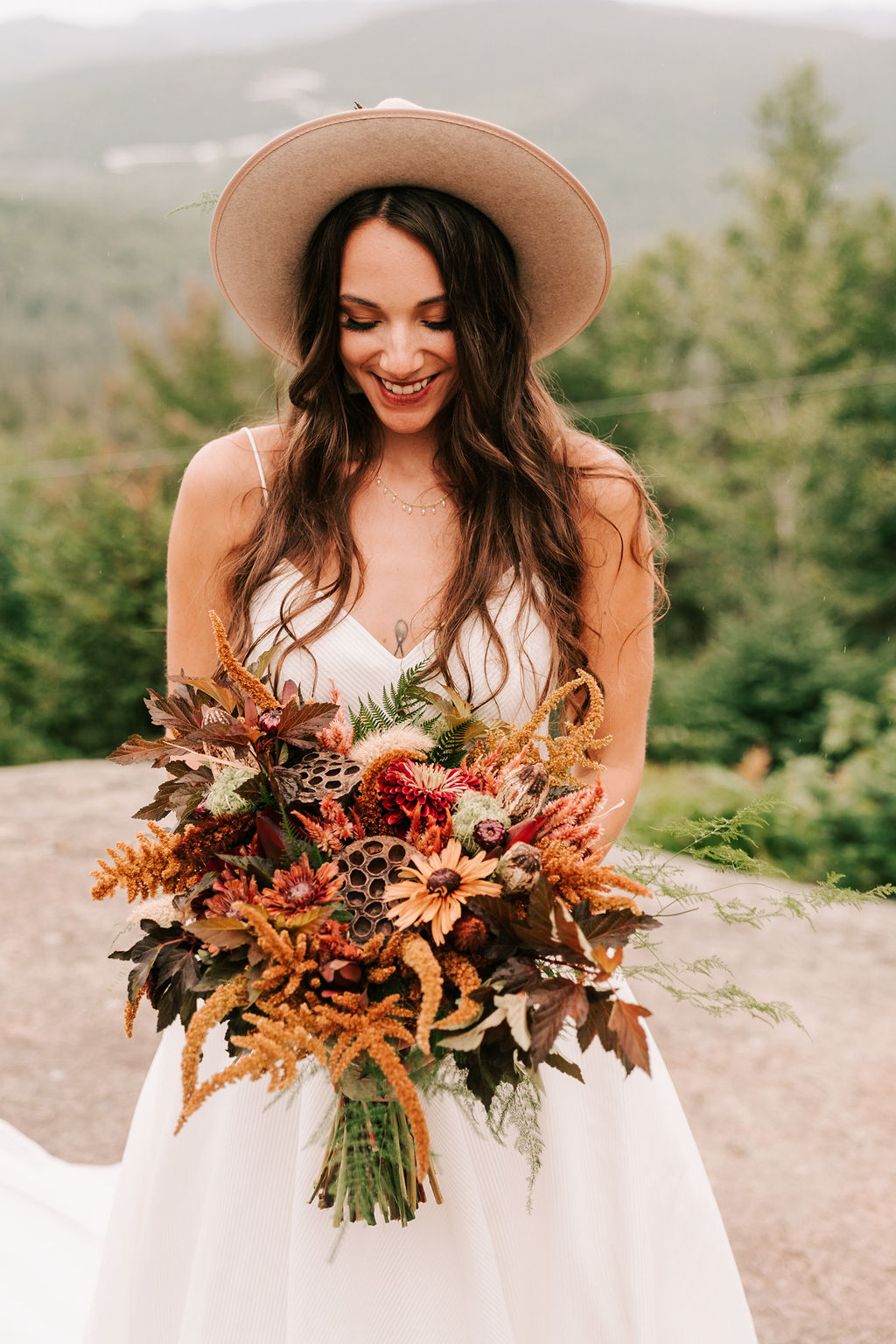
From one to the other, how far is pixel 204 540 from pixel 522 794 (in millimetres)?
1064

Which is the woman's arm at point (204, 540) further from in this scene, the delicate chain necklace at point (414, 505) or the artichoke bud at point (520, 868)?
the artichoke bud at point (520, 868)

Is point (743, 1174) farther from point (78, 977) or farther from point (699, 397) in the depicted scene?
point (699, 397)

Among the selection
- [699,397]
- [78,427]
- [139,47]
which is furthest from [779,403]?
[139,47]

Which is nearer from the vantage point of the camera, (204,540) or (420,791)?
(420,791)

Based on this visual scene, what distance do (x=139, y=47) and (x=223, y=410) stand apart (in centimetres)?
2859

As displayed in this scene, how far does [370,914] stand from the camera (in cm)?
113

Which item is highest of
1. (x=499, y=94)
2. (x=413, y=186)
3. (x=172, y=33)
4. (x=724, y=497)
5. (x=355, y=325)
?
(x=172, y=33)

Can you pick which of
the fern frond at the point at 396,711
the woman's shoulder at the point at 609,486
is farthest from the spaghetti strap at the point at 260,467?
the fern frond at the point at 396,711

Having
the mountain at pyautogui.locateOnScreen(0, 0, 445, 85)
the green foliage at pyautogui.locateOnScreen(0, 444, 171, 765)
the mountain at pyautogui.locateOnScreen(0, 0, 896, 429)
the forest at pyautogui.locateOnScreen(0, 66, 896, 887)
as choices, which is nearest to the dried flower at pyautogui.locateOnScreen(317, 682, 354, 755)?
the forest at pyautogui.locateOnScreen(0, 66, 896, 887)

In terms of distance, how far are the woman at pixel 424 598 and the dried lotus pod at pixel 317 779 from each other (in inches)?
19.2

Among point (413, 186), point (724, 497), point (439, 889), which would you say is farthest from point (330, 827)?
point (724, 497)

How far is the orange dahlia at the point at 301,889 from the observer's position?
1.11m

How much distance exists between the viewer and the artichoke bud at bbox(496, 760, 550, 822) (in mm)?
1226

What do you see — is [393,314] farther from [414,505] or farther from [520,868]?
[520,868]
